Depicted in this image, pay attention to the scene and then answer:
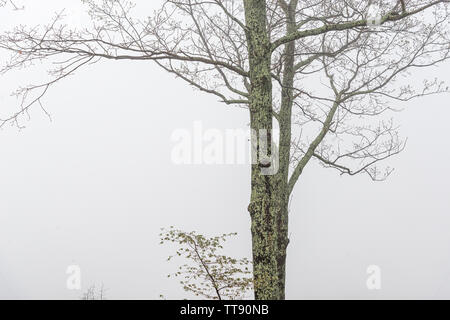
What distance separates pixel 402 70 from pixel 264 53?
12.6ft

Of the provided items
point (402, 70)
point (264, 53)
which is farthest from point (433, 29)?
point (264, 53)

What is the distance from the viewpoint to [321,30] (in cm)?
533

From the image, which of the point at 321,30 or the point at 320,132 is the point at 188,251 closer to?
the point at 321,30

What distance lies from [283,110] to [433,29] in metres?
3.03

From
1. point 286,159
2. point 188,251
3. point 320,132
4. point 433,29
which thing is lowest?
point 188,251

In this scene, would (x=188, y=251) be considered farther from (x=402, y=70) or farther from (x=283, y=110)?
(x=402, y=70)

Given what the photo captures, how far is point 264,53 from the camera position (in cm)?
539
